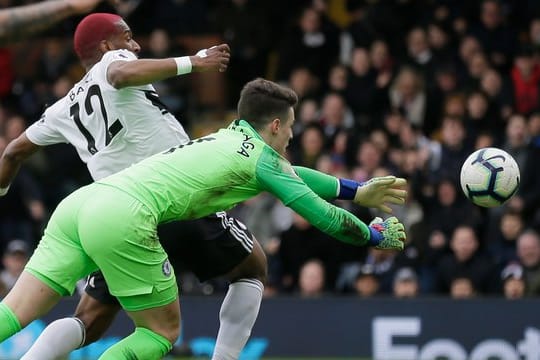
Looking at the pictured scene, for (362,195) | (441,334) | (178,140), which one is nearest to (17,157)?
(178,140)

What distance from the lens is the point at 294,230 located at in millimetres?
14141

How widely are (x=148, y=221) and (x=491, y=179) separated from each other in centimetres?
255

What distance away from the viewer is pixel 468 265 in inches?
527

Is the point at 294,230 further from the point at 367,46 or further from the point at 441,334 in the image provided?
the point at 367,46

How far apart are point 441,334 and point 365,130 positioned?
3533 millimetres

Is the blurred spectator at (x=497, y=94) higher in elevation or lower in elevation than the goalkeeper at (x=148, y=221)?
higher

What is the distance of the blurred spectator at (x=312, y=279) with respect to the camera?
1359 cm

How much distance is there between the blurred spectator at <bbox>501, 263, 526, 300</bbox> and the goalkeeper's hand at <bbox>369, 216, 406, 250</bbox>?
4906mm

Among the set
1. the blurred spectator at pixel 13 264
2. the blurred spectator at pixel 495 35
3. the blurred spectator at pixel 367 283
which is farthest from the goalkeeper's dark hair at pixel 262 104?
the blurred spectator at pixel 495 35

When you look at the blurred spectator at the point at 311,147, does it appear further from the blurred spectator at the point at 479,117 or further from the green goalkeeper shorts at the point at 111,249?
the green goalkeeper shorts at the point at 111,249

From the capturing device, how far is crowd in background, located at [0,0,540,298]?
13656 millimetres

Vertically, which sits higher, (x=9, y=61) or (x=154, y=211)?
(x=9, y=61)

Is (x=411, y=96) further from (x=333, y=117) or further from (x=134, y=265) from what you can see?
(x=134, y=265)

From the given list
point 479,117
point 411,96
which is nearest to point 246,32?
point 411,96
